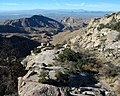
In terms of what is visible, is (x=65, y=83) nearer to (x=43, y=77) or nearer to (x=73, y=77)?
(x=73, y=77)

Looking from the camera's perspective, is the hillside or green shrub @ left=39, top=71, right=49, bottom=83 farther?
green shrub @ left=39, top=71, right=49, bottom=83

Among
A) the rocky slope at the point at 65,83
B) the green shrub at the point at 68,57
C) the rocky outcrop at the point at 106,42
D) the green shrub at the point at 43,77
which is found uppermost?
the green shrub at the point at 43,77

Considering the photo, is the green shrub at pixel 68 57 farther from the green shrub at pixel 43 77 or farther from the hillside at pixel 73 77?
the green shrub at pixel 43 77

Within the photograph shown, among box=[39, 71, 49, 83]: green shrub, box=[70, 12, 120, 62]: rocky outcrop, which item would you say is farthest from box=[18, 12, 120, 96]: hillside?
box=[70, 12, 120, 62]: rocky outcrop

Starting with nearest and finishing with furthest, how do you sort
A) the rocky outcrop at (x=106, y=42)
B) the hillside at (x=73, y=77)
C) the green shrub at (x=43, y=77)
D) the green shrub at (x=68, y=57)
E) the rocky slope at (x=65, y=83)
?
the rocky slope at (x=65, y=83), the hillside at (x=73, y=77), the green shrub at (x=43, y=77), the green shrub at (x=68, y=57), the rocky outcrop at (x=106, y=42)

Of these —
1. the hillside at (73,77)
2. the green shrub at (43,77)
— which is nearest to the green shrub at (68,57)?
the hillside at (73,77)

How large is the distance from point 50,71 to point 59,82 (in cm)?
244

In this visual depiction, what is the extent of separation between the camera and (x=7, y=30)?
178 metres

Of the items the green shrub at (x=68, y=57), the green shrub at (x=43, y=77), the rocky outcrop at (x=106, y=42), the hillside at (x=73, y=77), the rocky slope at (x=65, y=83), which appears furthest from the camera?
the rocky outcrop at (x=106, y=42)

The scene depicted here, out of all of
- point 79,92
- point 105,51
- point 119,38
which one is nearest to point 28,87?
A: point 79,92

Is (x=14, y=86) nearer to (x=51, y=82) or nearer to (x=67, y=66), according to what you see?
(x=51, y=82)

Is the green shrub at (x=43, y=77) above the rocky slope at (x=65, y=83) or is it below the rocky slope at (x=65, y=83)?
above

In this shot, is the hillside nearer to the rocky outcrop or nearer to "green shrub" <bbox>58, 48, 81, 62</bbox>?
"green shrub" <bbox>58, 48, 81, 62</bbox>

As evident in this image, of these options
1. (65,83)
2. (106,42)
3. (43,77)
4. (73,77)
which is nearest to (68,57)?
(73,77)
